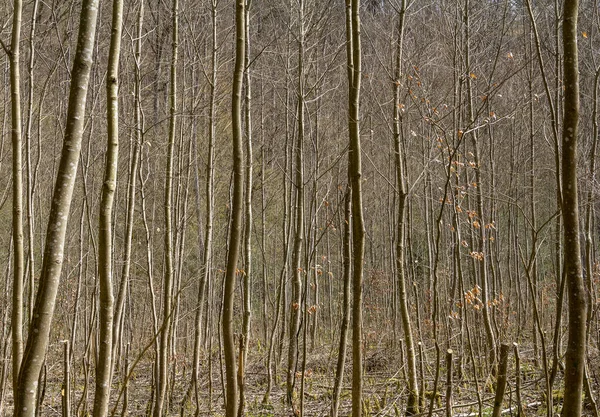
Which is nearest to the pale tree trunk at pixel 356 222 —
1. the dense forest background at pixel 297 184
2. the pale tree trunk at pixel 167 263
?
the dense forest background at pixel 297 184

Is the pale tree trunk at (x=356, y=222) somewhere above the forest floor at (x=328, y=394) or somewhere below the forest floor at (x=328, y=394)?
above

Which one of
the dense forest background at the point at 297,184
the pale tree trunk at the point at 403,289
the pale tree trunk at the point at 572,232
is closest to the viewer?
the pale tree trunk at the point at 572,232

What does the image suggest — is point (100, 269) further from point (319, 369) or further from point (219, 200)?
point (219, 200)

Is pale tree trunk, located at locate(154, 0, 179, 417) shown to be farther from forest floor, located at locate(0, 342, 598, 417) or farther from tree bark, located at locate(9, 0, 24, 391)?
tree bark, located at locate(9, 0, 24, 391)

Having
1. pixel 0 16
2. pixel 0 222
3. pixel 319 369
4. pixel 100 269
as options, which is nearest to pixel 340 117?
pixel 319 369

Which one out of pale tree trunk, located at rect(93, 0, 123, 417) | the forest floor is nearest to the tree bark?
pale tree trunk, located at rect(93, 0, 123, 417)

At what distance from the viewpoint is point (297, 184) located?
6.35 meters

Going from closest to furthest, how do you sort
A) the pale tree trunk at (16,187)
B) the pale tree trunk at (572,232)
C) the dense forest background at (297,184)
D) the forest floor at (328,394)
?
1. the pale tree trunk at (572,232)
2. the pale tree trunk at (16,187)
3. the dense forest background at (297,184)
4. the forest floor at (328,394)

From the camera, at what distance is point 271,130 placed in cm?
1186

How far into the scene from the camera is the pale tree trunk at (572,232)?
7.83 feet

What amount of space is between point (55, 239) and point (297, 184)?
13.1 ft

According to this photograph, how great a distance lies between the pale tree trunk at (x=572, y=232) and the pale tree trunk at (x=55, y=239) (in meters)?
2.07

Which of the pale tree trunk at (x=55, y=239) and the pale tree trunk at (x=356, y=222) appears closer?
the pale tree trunk at (x=55, y=239)

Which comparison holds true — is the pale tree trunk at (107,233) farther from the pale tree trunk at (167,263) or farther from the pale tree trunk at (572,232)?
the pale tree trunk at (572,232)
